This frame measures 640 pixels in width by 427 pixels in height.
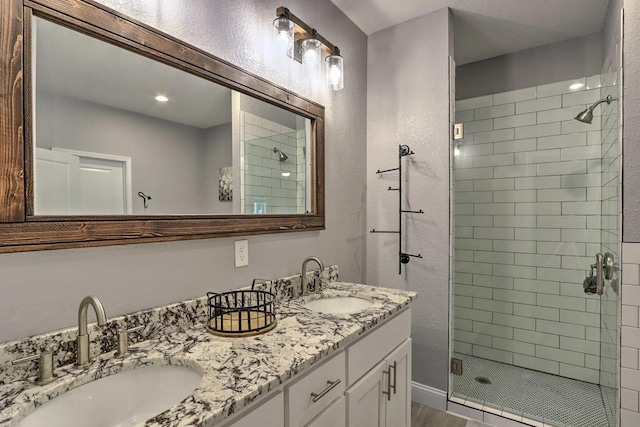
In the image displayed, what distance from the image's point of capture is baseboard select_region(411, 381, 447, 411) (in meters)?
2.14

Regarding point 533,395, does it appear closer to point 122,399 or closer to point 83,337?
point 122,399

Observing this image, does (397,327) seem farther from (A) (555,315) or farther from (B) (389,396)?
(A) (555,315)

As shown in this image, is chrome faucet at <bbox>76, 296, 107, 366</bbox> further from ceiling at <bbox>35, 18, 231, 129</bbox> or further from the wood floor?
the wood floor

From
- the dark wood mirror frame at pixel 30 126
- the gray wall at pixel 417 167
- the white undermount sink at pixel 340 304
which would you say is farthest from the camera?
the gray wall at pixel 417 167

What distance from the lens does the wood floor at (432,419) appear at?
2.00 meters

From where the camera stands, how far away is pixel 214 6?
1.36m

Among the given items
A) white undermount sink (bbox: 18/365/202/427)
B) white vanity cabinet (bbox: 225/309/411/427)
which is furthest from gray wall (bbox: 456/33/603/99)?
white undermount sink (bbox: 18/365/202/427)

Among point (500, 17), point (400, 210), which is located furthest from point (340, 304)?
point (500, 17)

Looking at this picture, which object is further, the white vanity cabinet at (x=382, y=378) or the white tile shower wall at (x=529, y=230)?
the white tile shower wall at (x=529, y=230)

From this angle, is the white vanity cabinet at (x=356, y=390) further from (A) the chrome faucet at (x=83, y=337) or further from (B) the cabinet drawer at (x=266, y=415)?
(A) the chrome faucet at (x=83, y=337)

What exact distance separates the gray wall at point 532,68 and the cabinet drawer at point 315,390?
2628mm

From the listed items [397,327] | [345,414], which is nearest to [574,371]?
[397,327]

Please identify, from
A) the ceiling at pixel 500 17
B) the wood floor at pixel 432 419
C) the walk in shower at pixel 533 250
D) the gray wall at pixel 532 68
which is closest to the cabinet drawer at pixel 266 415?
the wood floor at pixel 432 419

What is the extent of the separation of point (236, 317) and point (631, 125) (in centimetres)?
190
